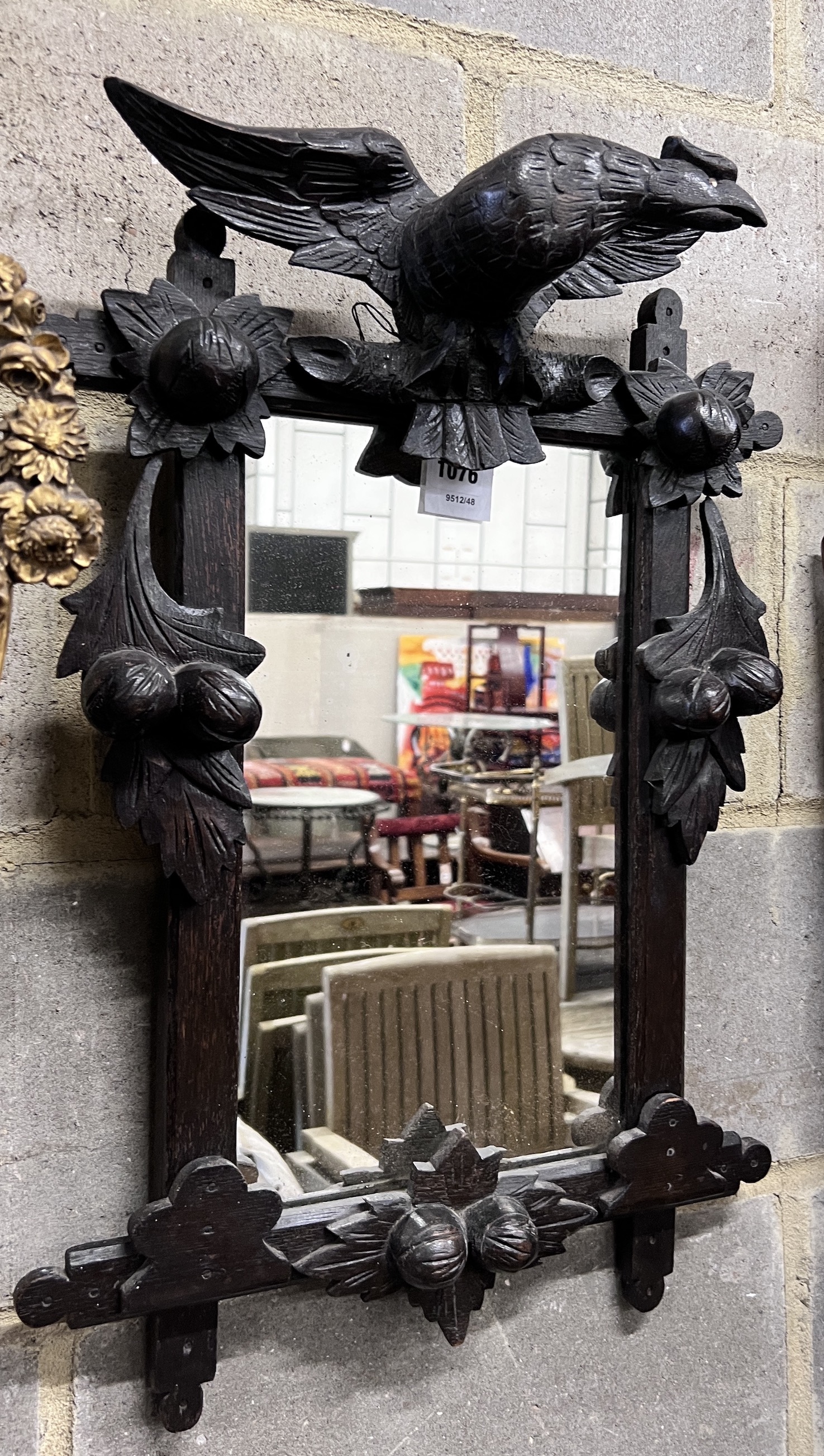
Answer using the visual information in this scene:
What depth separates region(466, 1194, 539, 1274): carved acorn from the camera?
74cm

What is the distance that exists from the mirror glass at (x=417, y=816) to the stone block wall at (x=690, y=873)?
9cm

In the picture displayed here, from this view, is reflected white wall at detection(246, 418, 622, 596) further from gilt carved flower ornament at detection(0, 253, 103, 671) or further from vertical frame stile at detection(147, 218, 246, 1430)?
gilt carved flower ornament at detection(0, 253, 103, 671)

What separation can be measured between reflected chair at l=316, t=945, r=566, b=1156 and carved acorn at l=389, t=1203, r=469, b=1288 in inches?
2.1

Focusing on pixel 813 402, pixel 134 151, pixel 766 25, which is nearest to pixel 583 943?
pixel 813 402

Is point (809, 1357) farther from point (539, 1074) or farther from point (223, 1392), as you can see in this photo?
point (223, 1392)

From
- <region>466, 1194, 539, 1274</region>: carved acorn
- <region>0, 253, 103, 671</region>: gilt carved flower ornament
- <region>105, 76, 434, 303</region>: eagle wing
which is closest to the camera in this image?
<region>0, 253, 103, 671</region>: gilt carved flower ornament

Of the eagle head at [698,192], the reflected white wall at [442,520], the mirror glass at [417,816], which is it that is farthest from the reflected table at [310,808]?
the eagle head at [698,192]

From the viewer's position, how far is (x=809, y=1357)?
94cm

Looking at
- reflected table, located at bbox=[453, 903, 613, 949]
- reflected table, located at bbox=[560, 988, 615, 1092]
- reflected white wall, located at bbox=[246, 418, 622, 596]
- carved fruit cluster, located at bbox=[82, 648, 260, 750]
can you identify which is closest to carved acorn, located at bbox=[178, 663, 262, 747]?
carved fruit cluster, located at bbox=[82, 648, 260, 750]

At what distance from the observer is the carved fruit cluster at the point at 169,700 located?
63 centimetres

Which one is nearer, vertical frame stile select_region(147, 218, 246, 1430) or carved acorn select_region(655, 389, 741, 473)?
vertical frame stile select_region(147, 218, 246, 1430)

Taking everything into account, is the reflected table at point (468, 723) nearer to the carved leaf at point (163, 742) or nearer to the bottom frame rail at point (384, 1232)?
the carved leaf at point (163, 742)

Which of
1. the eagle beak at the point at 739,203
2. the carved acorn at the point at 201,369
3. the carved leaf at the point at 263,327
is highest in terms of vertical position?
the eagle beak at the point at 739,203

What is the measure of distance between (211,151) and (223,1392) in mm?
766
